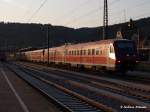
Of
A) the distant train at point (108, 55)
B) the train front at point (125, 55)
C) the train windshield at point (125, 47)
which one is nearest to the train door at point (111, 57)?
the distant train at point (108, 55)

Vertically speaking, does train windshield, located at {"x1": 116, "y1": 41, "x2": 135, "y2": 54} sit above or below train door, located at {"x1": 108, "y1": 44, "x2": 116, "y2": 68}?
above

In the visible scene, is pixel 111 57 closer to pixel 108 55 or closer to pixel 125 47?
pixel 108 55

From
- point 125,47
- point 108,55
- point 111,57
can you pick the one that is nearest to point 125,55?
point 125,47

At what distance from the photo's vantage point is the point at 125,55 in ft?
118

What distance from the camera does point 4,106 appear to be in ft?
52.5

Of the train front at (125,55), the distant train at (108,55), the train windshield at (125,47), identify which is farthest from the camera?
the train windshield at (125,47)

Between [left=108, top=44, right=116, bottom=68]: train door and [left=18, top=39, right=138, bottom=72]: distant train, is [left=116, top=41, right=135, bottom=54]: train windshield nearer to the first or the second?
[left=18, top=39, right=138, bottom=72]: distant train

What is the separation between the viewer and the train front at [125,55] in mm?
35091

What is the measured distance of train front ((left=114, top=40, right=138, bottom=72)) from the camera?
35091mm

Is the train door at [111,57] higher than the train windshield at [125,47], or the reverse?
the train windshield at [125,47]

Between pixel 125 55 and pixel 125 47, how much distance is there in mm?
821

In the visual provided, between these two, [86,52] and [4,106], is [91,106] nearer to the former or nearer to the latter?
[4,106]

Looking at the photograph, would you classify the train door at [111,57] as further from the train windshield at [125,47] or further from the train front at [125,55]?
the train windshield at [125,47]

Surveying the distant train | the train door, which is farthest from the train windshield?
the train door
